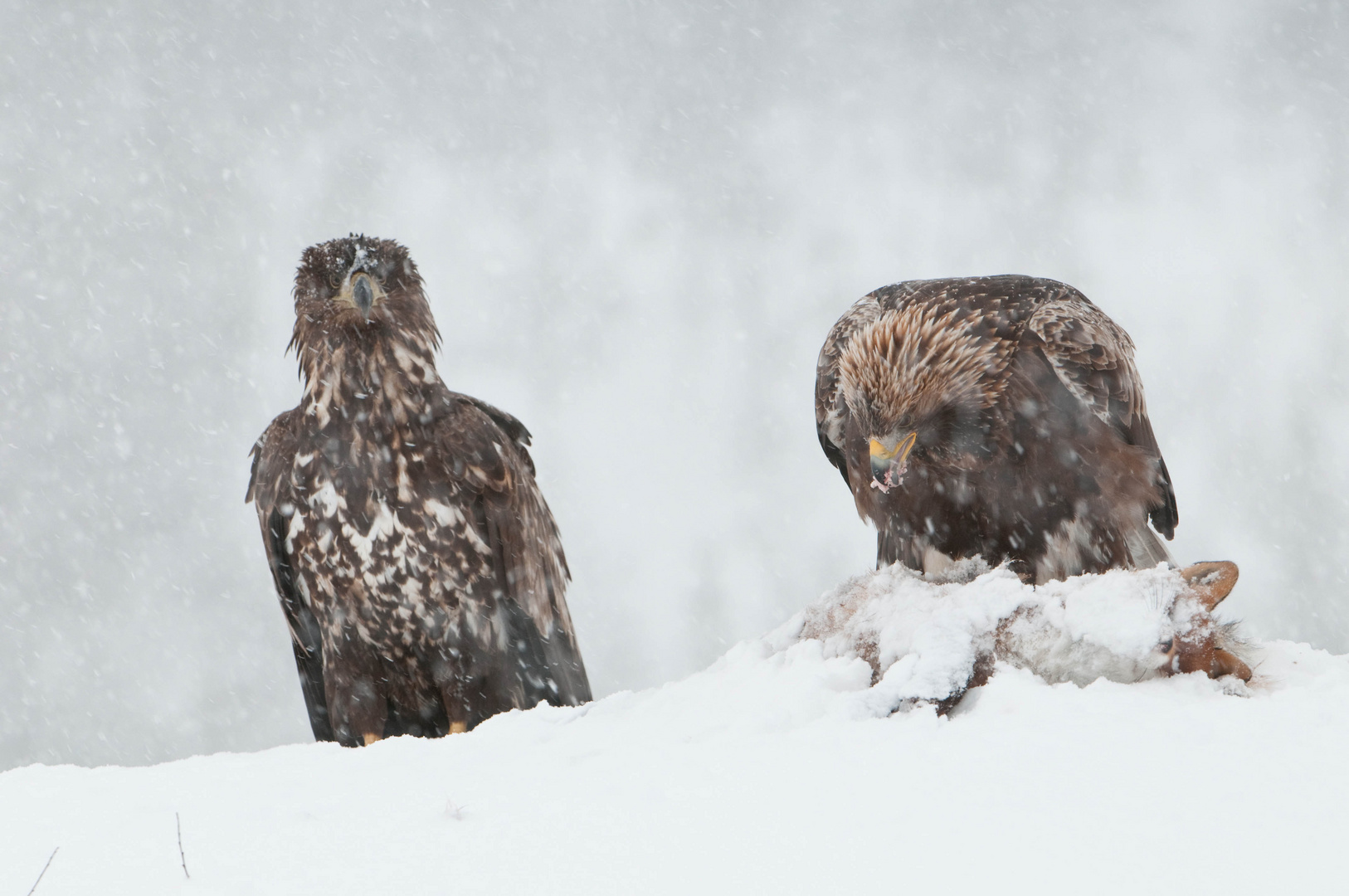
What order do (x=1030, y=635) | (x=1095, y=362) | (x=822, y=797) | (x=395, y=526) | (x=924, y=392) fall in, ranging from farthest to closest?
1. (x=395, y=526)
2. (x=1095, y=362)
3. (x=924, y=392)
4. (x=1030, y=635)
5. (x=822, y=797)

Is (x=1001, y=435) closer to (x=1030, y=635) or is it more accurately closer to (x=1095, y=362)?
(x=1095, y=362)

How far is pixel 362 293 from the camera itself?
18.0ft

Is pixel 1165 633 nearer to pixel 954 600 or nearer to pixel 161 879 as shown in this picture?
pixel 954 600

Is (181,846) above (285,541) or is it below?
below

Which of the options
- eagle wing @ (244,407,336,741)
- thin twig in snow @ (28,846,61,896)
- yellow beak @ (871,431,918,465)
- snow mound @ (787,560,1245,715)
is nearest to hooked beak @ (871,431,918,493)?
yellow beak @ (871,431,918,465)

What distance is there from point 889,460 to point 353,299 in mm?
2919

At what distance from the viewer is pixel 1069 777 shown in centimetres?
246

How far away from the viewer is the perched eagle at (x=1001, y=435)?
192 inches

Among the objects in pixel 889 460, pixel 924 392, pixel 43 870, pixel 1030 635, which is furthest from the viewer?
pixel 924 392

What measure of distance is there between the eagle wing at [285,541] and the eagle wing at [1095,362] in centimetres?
388

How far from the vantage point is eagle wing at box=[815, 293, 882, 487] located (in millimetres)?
5723

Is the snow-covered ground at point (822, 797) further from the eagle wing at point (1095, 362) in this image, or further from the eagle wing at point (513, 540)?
the eagle wing at point (513, 540)

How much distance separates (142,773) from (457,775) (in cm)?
119

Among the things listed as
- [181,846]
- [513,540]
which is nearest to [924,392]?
[513,540]
